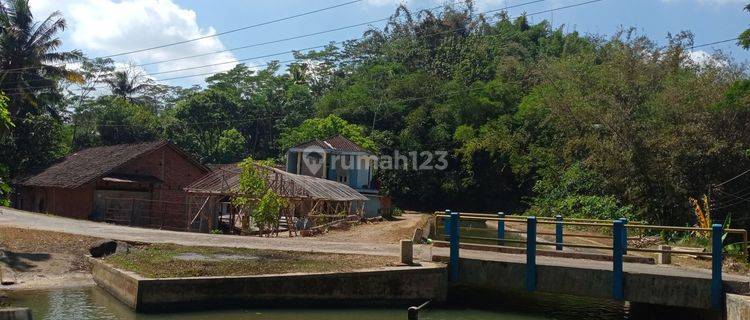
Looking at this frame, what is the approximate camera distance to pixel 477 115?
59906mm

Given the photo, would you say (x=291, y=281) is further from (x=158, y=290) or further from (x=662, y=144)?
(x=662, y=144)

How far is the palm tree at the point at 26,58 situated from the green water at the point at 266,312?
29.6 meters

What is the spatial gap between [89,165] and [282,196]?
1619 centimetres

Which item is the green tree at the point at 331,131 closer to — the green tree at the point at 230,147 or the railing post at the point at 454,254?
the green tree at the point at 230,147

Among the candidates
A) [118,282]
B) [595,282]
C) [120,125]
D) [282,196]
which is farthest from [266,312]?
[120,125]

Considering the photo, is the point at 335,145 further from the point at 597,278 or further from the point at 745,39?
the point at 597,278

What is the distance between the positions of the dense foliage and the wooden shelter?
14.0 metres

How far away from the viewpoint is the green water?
14.2 m

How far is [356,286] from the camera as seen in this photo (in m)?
15.8

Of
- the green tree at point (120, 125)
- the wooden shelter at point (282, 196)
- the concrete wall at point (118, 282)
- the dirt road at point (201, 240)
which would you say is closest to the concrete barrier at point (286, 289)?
the concrete wall at point (118, 282)

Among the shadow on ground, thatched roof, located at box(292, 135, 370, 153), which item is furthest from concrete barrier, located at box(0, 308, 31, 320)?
thatched roof, located at box(292, 135, 370, 153)

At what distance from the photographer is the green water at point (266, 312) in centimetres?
1423

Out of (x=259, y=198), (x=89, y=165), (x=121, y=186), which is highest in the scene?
(x=89, y=165)

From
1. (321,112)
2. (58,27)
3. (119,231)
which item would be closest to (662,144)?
(119,231)
